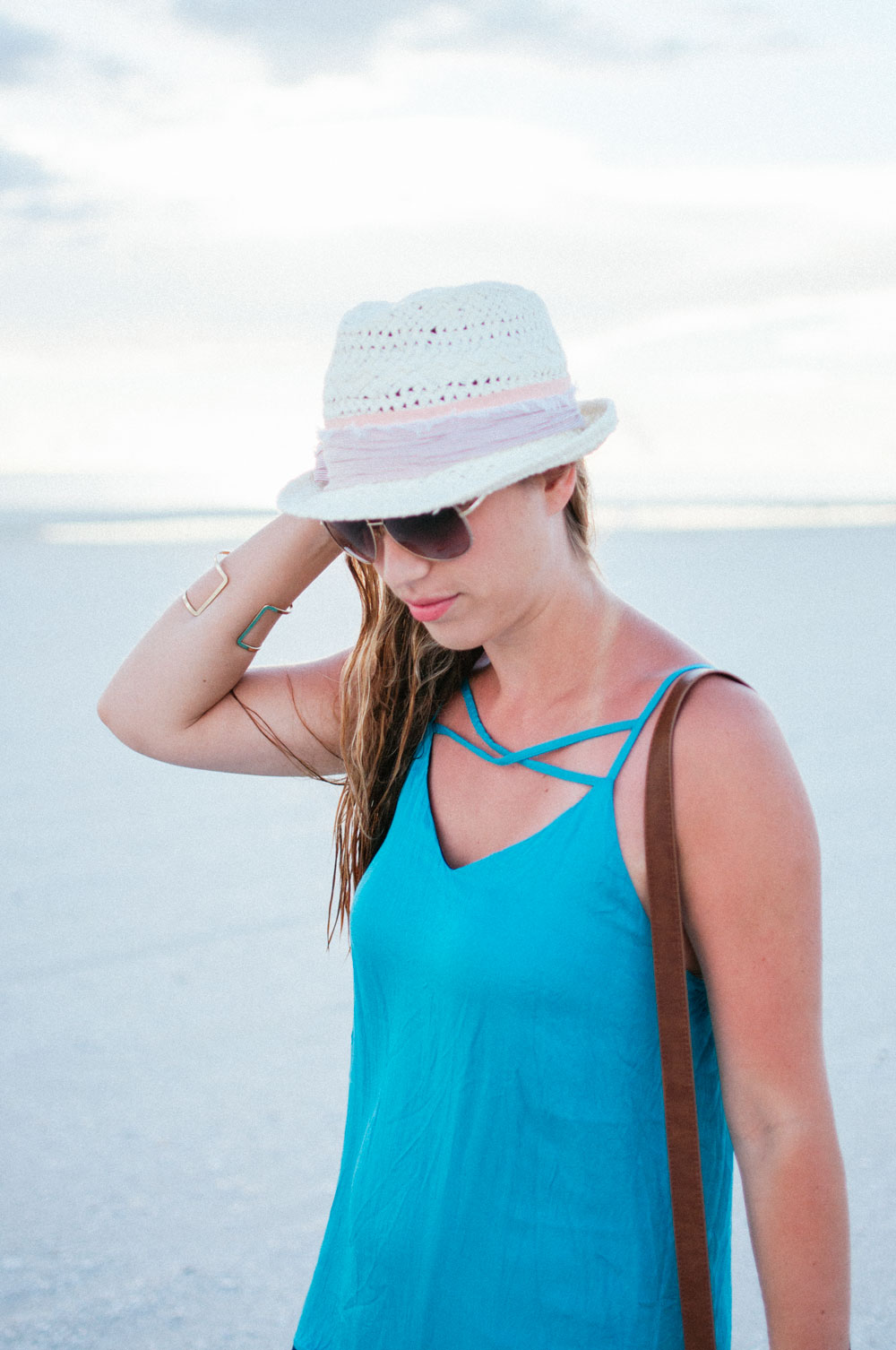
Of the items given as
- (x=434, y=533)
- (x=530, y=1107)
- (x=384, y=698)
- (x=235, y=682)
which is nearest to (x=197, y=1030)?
(x=235, y=682)

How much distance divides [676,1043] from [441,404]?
2.45 ft

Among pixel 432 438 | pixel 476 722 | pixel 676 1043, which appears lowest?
pixel 676 1043

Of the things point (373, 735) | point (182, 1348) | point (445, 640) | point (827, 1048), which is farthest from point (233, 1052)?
point (445, 640)

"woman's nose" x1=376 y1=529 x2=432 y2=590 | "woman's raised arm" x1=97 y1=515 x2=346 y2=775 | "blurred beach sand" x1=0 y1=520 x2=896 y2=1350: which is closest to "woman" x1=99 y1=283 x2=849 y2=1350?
"woman's nose" x1=376 y1=529 x2=432 y2=590

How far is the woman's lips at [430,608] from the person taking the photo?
4.85 ft

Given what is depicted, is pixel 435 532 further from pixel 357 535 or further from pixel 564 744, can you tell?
pixel 564 744

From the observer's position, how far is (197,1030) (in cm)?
406

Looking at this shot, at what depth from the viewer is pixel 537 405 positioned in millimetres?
1435

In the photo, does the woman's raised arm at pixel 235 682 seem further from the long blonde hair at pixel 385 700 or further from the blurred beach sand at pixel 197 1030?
the blurred beach sand at pixel 197 1030

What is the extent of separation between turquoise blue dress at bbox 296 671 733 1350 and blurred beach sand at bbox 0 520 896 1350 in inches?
27.5

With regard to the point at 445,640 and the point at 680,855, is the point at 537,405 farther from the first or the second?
the point at 680,855

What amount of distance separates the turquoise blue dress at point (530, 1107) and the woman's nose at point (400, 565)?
258mm

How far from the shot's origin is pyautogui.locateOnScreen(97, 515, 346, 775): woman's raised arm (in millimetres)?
1835

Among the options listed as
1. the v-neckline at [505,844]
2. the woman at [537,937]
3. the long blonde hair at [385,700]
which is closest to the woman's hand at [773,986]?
the woman at [537,937]
